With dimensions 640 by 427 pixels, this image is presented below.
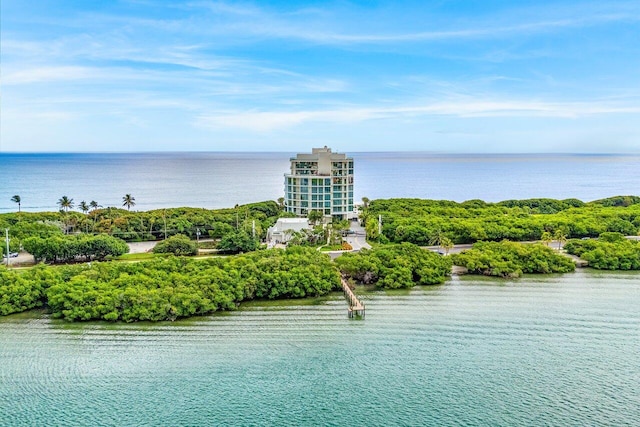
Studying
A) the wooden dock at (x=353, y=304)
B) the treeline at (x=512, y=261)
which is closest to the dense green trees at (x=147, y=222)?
the wooden dock at (x=353, y=304)

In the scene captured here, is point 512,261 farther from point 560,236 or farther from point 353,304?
point 353,304

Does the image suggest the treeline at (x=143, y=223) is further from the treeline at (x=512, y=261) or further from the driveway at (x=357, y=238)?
the treeline at (x=512, y=261)


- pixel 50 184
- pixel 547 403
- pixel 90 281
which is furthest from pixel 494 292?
pixel 50 184

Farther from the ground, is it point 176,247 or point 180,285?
point 176,247

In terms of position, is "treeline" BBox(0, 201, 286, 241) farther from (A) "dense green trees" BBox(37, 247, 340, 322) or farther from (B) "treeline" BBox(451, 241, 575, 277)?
(B) "treeline" BBox(451, 241, 575, 277)

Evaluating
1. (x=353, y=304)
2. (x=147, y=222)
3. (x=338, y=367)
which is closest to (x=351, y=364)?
(x=338, y=367)

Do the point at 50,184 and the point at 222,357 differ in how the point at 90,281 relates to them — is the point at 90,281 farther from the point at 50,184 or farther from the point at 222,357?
the point at 50,184
